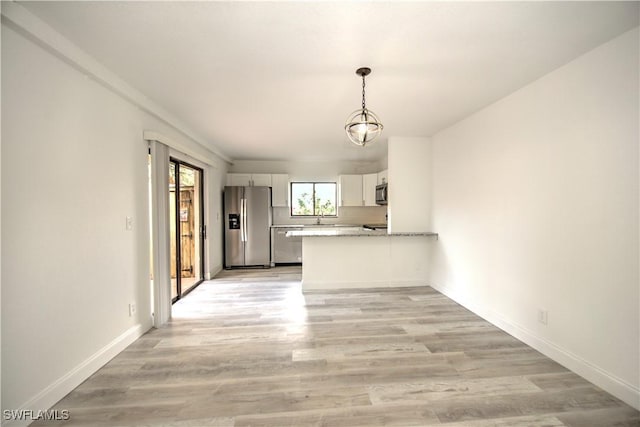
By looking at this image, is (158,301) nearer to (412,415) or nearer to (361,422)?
(361,422)

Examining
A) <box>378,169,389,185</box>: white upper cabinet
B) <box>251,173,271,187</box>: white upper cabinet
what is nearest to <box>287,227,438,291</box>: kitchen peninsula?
<box>378,169,389,185</box>: white upper cabinet

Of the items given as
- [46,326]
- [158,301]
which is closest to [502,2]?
[46,326]

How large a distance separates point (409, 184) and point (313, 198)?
2.74 meters

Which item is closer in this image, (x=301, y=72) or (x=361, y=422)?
(x=361, y=422)

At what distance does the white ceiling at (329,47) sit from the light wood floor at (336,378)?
2447mm

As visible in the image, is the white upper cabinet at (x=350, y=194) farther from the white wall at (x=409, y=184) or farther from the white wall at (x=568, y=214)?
the white wall at (x=568, y=214)

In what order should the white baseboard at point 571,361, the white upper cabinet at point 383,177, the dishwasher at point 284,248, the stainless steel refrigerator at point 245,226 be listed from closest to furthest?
the white baseboard at point 571,361, the white upper cabinet at point 383,177, the stainless steel refrigerator at point 245,226, the dishwasher at point 284,248

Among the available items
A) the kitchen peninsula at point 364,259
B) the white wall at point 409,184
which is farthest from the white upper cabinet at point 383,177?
the kitchen peninsula at point 364,259

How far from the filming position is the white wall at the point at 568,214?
180 cm

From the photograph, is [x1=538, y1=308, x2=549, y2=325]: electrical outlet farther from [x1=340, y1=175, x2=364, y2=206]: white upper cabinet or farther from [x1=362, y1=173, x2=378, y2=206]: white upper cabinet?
[x1=340, y1=175, x2=364, y2=206]: white upper cabinet

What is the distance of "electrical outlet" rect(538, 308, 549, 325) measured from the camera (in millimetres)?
2371

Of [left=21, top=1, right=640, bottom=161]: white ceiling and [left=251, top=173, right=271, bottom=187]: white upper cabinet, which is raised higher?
[left=21, top=1, right=640, bottom=161]: white ceiling

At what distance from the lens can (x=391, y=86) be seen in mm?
2549

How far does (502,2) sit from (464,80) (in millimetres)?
967
